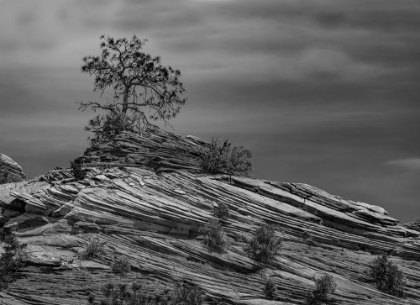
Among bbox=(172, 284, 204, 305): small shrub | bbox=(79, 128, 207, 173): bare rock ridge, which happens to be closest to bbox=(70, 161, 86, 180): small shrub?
bbox=(79, 128, 207, 173): bare rock ridge

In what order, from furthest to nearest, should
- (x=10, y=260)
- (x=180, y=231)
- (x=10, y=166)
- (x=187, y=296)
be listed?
1. (x=10, y=166)
2. (x=180, y=231)
3. (x=10, y=260)
4. (x=187, y=296)

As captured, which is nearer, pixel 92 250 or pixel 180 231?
pixel 92 250

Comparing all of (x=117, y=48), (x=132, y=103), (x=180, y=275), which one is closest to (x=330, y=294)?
(x=180, y=275)

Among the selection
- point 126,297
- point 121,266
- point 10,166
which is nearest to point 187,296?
point 126,297

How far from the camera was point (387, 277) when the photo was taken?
3175 cm

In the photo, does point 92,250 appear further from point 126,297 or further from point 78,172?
point 78,172

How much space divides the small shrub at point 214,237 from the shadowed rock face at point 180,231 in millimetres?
406

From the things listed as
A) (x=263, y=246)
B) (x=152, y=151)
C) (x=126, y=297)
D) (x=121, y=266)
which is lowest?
(x=126, y=297)

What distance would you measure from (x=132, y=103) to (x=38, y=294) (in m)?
25.4

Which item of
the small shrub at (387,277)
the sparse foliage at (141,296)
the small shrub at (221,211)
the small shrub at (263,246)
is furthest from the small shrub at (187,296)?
the small shrub at (387,277)

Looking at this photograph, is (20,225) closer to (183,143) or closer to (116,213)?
(116,213)

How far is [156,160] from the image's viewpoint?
1411 inches

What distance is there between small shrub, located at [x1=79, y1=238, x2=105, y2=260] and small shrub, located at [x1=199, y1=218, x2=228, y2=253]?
5.53m

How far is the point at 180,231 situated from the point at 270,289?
594cm
